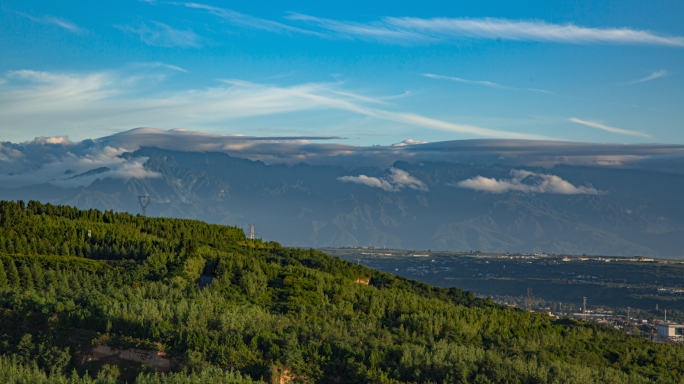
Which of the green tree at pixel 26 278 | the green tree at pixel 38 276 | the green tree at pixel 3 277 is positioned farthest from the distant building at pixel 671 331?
the green tree at pixel 3 277

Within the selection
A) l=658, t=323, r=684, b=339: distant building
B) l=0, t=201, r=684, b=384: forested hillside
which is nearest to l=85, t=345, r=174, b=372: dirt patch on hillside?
l=0, t=201, r=684, b=384: forested hillside

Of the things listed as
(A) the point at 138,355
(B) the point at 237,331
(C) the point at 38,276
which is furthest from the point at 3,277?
(B) the point at 237,331

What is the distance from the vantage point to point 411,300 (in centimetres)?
4725

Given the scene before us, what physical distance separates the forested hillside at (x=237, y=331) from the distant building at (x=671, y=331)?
7411 cm

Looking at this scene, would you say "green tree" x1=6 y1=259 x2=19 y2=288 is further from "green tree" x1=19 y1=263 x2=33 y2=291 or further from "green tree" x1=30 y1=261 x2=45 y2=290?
"green tree" x1=30 y1=261 x2=45 y2=290

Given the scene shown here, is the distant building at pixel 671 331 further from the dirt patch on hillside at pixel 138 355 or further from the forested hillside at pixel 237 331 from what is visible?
the dirt patch on hillside at pixel 138 355

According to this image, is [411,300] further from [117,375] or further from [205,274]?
[117,375]

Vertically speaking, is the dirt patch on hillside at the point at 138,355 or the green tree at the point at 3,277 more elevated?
the green tree at the point at 3,277

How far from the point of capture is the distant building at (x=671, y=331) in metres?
117

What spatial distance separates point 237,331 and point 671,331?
115820 mm

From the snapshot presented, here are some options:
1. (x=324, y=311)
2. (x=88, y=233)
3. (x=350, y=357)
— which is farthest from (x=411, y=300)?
(x=88, y=233)

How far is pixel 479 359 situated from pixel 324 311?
12785mm

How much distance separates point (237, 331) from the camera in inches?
1165

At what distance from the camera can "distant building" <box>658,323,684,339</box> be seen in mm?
116931
